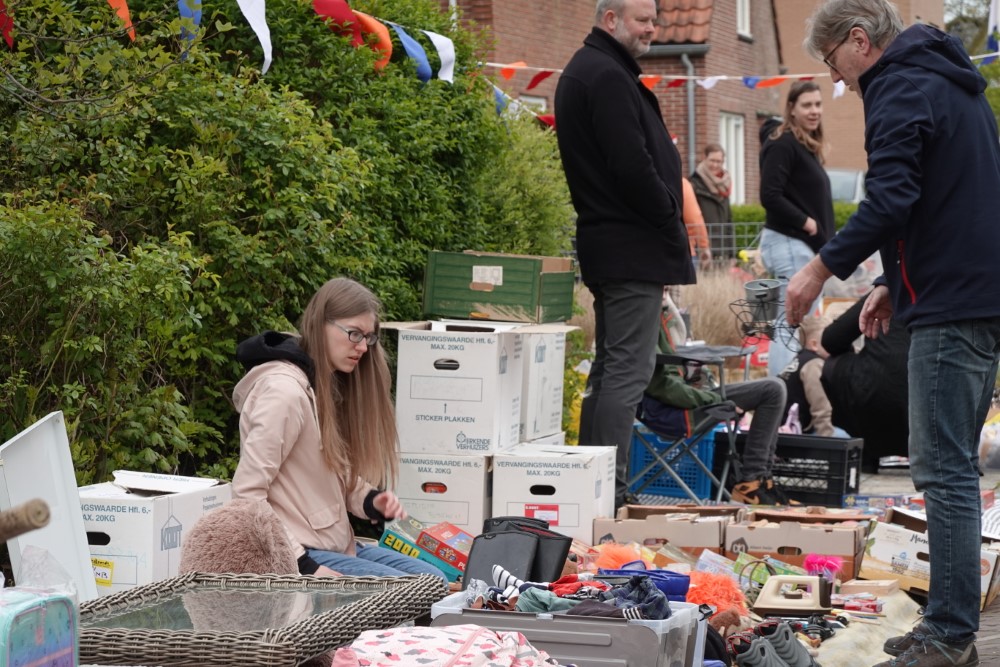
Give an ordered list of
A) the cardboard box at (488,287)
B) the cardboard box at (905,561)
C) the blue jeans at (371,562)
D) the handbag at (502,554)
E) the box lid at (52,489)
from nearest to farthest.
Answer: the box lid at (52,489), the handbag at (502,554), the blue jeans at (371,562), the cardboard box at (905,561), the cardboard box at (488,287)

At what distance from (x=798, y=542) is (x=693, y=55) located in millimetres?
20216

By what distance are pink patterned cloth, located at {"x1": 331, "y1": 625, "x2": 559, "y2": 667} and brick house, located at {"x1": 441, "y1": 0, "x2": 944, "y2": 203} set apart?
13.5 meters

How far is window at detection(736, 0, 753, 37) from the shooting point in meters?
28.4

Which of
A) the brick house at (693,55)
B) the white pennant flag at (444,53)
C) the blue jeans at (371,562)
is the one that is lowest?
the blue jeans at (371,562)

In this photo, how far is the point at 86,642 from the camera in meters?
3.35

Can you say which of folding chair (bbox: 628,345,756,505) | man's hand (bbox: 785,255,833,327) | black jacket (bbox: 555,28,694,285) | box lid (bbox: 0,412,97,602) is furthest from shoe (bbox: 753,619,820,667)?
folding chair (bbox: 628,345,756,505)

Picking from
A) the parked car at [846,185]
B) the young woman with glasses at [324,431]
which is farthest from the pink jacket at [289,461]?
the parked car at [846,185]

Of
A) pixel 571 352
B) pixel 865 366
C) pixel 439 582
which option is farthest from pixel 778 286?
pixel 439 582

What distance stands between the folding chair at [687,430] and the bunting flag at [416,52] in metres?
2.05

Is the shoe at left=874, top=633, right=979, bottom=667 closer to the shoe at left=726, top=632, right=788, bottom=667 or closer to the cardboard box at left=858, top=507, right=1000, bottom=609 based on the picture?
the shoe at left=726, top=632, right=788, bottom=667

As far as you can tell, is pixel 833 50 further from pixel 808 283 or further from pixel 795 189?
pixel 795 189

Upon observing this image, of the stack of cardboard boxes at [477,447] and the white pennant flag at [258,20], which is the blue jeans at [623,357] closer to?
the stack of cardboard boxes at [477,447]

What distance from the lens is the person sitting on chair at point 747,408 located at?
317 inches

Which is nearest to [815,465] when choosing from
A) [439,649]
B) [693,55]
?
[439,649]
